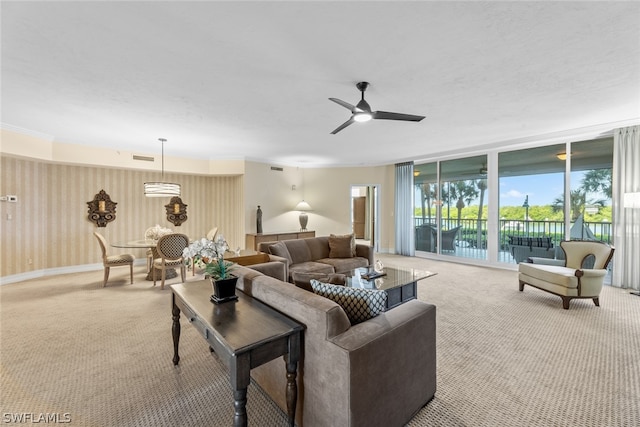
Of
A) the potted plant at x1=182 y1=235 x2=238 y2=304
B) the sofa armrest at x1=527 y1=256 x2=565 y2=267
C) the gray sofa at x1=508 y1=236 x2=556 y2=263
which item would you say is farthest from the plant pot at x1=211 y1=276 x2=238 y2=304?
the gray sofa at x1=508 y1=236 x2=556 y2=263

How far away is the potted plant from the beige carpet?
0.77m

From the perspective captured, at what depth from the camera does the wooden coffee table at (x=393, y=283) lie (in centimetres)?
329

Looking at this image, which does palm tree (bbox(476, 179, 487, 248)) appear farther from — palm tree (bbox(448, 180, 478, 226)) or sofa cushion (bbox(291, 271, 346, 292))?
sofa cushion (bbox(291, 271, 346, 292))

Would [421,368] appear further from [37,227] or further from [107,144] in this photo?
[37,227]

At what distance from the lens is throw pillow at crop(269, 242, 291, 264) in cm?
458

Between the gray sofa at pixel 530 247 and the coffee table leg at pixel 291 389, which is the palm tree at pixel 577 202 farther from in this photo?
the coffee table leg at pixel 291 389

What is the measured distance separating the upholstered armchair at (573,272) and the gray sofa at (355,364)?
10.0 feet

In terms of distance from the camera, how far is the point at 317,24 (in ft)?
6.49

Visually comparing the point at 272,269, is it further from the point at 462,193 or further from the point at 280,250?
the point at 462,193

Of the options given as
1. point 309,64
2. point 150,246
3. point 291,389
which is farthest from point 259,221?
point 291,389

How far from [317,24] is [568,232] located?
20.0ft

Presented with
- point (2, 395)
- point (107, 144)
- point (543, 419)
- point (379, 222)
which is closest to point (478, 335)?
point (543, 419)

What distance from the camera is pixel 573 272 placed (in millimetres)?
3775

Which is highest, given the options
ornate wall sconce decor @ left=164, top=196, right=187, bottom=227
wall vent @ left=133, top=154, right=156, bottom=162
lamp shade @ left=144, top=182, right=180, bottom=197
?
wall vent @ left=133, top=154, right=156, bottom=162
